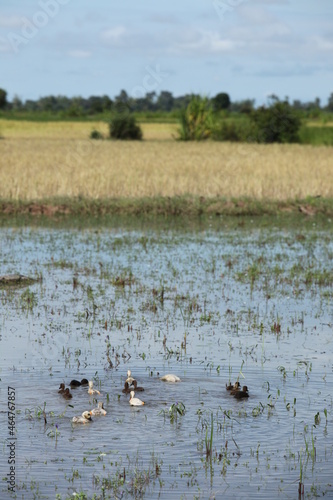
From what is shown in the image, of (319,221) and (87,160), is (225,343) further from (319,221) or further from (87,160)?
(87,160)

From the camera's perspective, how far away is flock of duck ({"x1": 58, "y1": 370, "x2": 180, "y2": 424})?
683 centimetres

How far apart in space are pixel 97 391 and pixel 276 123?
5109cm

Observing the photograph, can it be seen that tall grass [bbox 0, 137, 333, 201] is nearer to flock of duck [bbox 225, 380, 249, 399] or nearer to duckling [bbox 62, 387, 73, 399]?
flock of duck [bbox 225, 380, 249, 399]

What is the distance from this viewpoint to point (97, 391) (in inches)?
295

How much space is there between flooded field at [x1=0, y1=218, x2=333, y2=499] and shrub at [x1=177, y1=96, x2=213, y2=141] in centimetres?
4244

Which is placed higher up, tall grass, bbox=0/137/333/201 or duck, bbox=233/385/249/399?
tall grass, bbox=0/137/333/201

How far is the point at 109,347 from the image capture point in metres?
9.29

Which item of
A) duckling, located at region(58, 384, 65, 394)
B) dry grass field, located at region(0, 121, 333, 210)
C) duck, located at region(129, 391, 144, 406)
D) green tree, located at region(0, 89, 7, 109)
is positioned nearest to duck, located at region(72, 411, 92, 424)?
duck, located at region(129, 391, 144, 406)

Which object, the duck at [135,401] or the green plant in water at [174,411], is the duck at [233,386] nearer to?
the green plant in water at [174,411]

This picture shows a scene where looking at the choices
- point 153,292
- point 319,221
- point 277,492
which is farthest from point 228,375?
point 319,221

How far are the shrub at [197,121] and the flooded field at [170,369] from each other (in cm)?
4244

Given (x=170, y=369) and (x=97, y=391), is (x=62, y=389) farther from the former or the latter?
(x=170, y=369)

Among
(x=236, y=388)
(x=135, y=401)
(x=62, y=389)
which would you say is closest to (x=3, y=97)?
(x=62, y=389)

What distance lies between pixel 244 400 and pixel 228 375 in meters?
0.80
